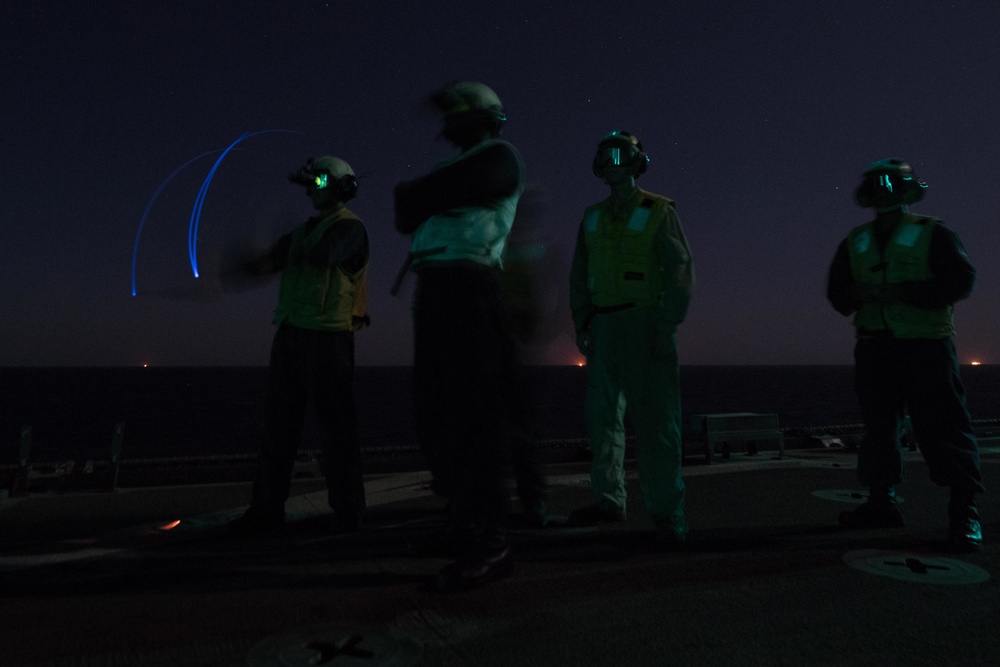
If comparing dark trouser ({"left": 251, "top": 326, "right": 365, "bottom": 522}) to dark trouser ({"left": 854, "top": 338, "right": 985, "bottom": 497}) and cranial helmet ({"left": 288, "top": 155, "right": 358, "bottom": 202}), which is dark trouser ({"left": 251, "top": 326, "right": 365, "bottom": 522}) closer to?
cranial helmet ({"left": 288, "top": 155, "right": 358, "bottom": 202})

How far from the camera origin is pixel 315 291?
352 cm

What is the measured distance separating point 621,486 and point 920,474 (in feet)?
9.72

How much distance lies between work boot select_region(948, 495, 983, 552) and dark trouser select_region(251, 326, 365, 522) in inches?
107

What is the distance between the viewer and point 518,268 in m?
4.15

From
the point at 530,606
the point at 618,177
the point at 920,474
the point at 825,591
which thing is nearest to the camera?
the point at 530,606

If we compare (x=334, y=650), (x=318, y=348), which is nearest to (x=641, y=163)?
(x=318, y=348)

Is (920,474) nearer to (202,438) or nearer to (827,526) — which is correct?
(827,526)

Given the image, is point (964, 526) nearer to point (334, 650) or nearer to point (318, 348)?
point (334, 650)

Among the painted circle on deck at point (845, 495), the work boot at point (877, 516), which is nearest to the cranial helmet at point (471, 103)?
the work boot at point (877, 516)

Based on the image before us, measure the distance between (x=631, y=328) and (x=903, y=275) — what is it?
1.35 meters

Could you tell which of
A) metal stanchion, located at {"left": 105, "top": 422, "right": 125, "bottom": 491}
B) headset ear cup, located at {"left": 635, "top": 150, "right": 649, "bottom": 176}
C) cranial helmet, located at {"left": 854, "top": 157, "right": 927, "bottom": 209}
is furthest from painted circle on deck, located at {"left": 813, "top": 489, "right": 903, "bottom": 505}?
metal stanchion, located at {"left": 105, "top": 422, "right": 125, "bottom": 491}

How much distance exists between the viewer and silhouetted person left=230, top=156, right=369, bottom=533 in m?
3.43

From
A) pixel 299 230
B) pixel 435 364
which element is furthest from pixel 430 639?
pixel 299 230

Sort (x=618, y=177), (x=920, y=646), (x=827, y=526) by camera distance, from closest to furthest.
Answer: (x=920, y=646) → (x=827, y=526) → (x=618, y=177)
